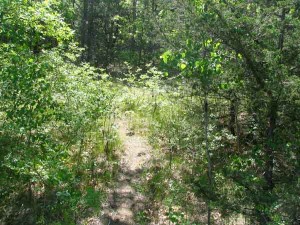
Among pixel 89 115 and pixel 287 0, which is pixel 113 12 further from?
pixel 287 0

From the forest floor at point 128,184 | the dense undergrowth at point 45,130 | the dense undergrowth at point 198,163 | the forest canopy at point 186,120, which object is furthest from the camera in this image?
the forest floor at point 128,184

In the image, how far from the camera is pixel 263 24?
13.8 ft

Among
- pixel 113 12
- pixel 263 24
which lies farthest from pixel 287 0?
pixel 113 12

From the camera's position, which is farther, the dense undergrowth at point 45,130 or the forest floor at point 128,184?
the forest floor at point 128,184

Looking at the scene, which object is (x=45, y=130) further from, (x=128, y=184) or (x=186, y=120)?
(x=186, y=120)

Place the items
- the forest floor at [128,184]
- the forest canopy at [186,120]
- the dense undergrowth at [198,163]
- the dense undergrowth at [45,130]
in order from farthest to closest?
the forest floor at [128,184] < the dense undergrowth at [45,130] < the dense undergrowth at [198,163] < the forest canopy at [186,120]

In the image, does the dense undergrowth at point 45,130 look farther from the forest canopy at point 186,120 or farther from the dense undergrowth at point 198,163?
the dense undergrowth at point 198,163

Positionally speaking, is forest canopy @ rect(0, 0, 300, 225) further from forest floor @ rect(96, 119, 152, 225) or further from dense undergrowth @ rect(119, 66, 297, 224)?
forest floor @ rect(96, 119, 152, 225)

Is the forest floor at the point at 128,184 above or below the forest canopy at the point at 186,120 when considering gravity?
below

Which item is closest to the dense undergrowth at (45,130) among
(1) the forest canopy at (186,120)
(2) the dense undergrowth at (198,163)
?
A: (1) the forest canopy at (186,120)

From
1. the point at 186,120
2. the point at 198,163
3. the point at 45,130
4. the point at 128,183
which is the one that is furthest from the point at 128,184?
the point at 45,130

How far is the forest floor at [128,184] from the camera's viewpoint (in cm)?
615

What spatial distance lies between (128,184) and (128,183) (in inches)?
1.0

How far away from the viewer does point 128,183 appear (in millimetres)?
6879
